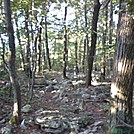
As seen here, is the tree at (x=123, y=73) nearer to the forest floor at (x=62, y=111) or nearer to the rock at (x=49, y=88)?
the forest floor at (x=62, y=111)

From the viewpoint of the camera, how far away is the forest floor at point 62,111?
7.78m

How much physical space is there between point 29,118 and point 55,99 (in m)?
3.85

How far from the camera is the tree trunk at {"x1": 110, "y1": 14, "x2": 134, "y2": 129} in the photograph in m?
5.85

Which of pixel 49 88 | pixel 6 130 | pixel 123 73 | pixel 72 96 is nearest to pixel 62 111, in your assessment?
pixel 6 130

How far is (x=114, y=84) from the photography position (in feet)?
20.0

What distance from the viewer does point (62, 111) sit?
9.48m

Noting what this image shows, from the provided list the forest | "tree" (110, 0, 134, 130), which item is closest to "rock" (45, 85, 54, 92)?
the forest

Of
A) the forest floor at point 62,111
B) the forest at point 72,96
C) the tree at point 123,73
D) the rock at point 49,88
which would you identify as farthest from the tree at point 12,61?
the rock at point 49,88

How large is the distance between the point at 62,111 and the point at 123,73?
4090 millimetres

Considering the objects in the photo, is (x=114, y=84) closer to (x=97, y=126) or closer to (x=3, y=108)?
(x=97, y=126)

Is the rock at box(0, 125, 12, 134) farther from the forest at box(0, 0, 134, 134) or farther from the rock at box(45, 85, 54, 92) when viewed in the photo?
the rock at box(45, 85, 54, 92)

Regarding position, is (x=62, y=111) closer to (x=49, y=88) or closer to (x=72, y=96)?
(x=72, y=96)

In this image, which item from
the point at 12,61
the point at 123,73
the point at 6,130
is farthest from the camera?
the point at 12,61

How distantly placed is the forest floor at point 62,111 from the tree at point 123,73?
52 cm
